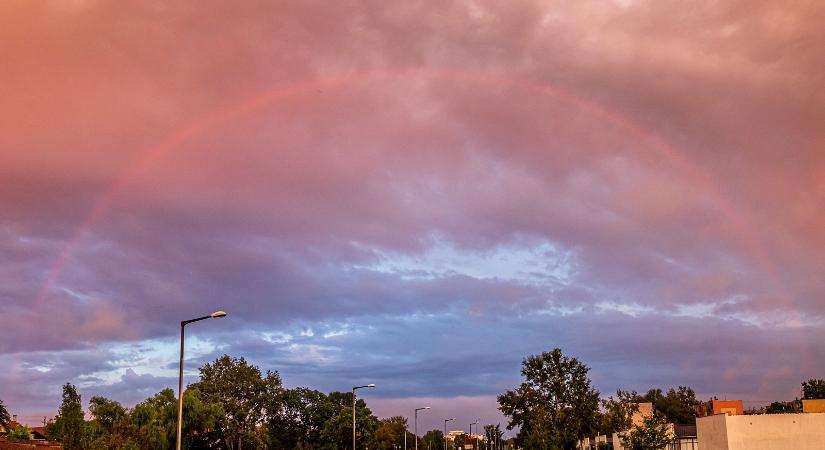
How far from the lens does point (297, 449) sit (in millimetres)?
160500

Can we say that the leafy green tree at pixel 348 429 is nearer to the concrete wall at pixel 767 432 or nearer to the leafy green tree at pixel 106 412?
the leafy green tree at pixel 106 412

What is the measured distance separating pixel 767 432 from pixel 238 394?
112037 millimetres

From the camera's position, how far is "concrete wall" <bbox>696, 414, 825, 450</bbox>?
246 ft

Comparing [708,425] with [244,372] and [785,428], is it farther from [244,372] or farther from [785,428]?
A: [244,372]

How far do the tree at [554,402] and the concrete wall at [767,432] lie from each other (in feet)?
112

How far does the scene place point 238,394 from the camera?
158m

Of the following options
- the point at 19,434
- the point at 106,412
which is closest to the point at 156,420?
the point at 106,412

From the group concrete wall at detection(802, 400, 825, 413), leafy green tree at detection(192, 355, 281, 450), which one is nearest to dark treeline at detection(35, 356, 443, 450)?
leafy green tree at detection(192, 355, 281, 450)

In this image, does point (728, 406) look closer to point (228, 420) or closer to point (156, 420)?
point (156, 420)

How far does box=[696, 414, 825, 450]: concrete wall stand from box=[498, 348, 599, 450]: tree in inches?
1345

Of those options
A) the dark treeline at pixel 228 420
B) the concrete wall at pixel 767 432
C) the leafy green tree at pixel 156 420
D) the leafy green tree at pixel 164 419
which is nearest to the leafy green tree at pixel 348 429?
the dark treeline at pixel 228 420

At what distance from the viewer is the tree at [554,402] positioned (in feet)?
364

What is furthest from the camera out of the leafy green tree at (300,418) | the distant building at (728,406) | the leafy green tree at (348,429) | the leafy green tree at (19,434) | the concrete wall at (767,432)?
the leafy green tree at (300,418)

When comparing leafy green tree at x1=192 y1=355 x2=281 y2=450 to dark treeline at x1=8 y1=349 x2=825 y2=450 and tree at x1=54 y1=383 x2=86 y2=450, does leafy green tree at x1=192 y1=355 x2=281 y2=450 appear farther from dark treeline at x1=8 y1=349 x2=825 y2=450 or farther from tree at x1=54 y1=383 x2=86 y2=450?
tree at x1=54 y1=383 x2=86 y2=450
